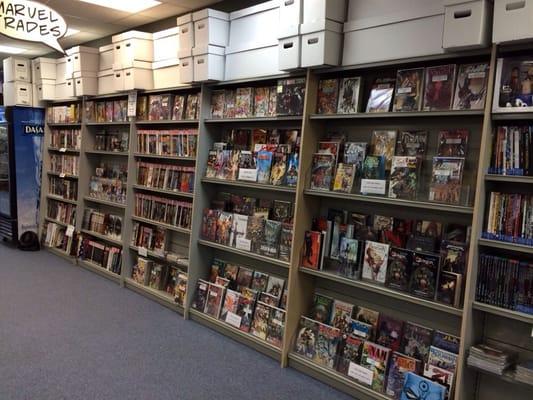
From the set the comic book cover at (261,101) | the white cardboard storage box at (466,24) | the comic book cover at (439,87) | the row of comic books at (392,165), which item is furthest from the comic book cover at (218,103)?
the white cardboard storage box at (466,24)

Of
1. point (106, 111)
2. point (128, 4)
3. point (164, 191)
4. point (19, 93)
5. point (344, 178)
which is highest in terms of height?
point (128, 4)

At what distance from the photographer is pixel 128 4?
4.23 m

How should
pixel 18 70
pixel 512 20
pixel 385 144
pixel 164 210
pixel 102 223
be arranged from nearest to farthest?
pixel 512 20 → pixel 385 144 → pixel 164 210 → pixel 102 223 → pixel 18 70

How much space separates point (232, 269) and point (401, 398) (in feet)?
5.46

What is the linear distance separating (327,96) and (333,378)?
67.2 inches

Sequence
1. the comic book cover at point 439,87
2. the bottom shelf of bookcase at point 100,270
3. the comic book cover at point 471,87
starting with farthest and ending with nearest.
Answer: the bottom shelf of bookcase at point 100,270
the comic book cover at point 439,87
the comic book cover at point 471,87

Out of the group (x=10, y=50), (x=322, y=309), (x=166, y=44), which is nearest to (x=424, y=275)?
(x=322, y=309)

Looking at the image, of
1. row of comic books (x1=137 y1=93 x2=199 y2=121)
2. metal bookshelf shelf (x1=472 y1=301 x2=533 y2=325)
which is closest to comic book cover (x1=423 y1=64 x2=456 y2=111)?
metal bookshelf shelf (x1=472 y1=301 x2=533 y2=325)

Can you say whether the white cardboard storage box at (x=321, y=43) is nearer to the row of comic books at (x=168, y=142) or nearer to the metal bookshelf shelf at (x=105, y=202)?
the row of comic books at (x=168, y=142)

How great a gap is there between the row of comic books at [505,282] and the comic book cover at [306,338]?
110 centimetres

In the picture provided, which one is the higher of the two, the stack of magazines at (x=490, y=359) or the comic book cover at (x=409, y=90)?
the comic book cover at (x=409, y=90)

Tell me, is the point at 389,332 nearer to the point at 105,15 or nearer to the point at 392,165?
the point at 392,165

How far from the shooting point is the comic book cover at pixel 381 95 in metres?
2.70

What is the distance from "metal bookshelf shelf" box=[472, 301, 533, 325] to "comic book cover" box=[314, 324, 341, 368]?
2.96 ft
